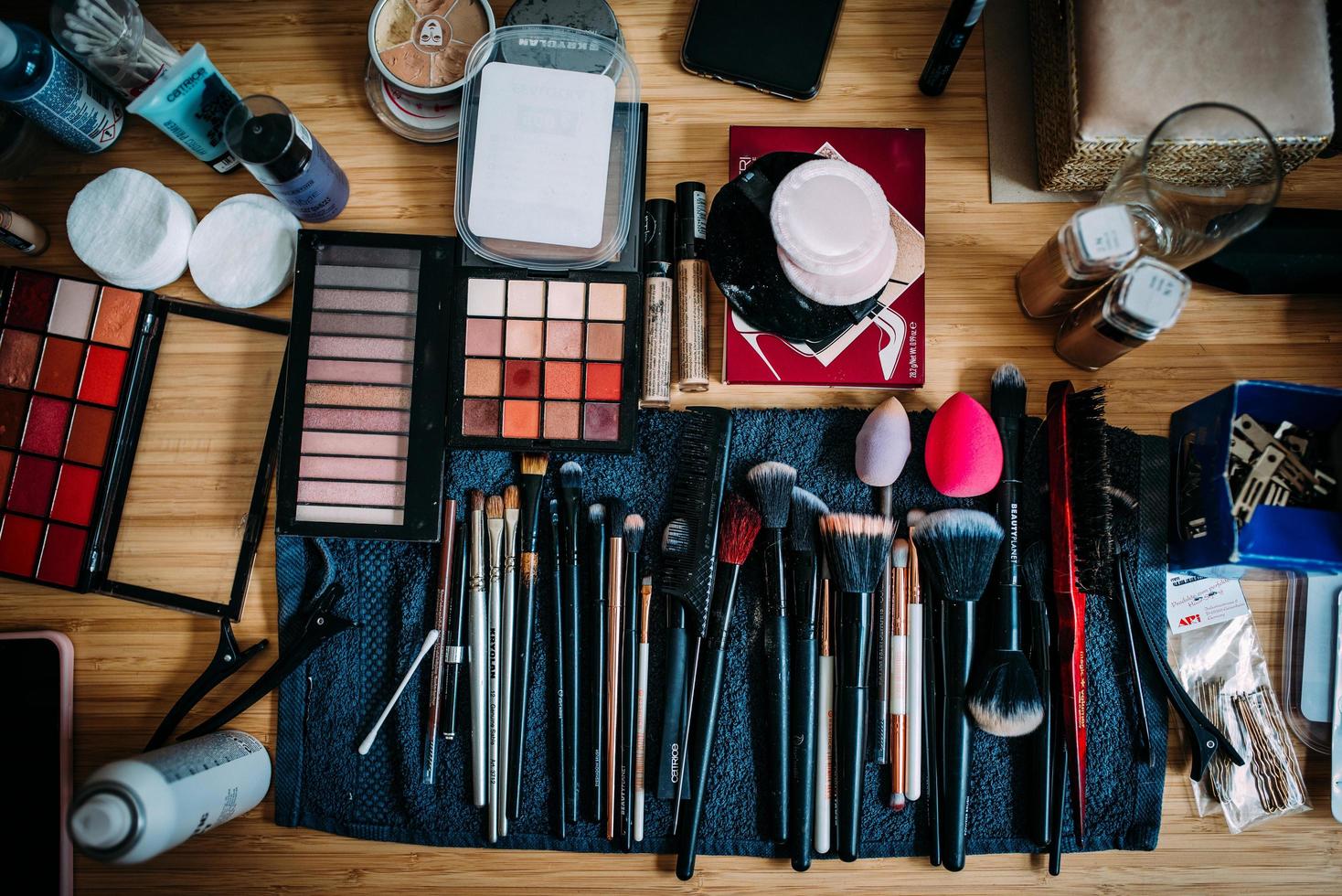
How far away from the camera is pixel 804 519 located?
3.31ft

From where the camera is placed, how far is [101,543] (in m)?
1.04

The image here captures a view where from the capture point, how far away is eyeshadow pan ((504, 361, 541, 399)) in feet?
3.37

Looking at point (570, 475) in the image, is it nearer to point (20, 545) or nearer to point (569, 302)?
point (569, 302)

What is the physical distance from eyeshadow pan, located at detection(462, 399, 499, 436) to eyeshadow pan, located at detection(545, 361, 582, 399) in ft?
0.23

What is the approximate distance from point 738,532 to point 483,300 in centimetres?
43

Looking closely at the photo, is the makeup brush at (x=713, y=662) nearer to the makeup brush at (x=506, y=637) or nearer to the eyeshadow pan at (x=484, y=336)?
the makeup brush at (x=506, y=637)

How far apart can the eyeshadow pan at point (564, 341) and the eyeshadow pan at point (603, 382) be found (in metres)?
0.03

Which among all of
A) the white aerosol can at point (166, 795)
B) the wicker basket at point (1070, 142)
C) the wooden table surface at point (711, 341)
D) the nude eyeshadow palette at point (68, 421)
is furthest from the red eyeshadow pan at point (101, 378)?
the wicker basket at point (1070, 142)

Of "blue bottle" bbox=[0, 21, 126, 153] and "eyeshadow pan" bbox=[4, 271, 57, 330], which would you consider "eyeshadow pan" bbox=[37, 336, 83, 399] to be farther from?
"blue bottle" bbox=[0, 21, 126, 153]

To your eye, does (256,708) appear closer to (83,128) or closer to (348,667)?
(348,667)

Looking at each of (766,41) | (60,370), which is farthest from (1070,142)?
(60,370)

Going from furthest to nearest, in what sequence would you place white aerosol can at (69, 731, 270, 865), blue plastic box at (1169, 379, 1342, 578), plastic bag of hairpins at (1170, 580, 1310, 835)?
plastic bag of hairpins at (1170, 580, 1310, 835) → blue plastic box at (1169, 379, 1342, 578) → white aerosol can at (69, 731, 270, 865)

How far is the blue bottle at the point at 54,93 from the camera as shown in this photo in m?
0.95

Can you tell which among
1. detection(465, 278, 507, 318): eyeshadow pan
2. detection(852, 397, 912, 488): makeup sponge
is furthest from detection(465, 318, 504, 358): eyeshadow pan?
detection(852, 397, 912, 488): makeup sponge
